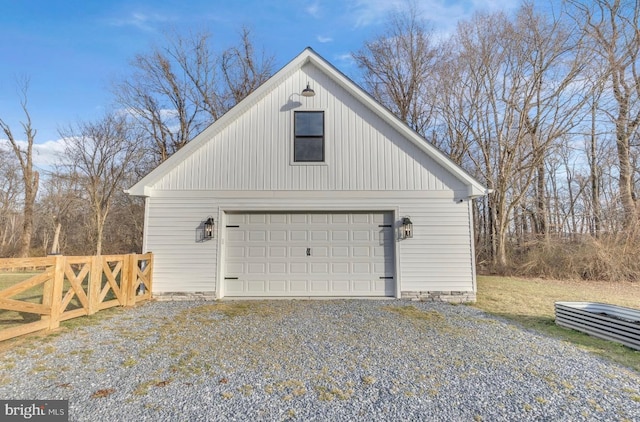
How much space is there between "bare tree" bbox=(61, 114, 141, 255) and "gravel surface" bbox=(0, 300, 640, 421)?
1637cm

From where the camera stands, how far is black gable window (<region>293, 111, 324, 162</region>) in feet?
24.4

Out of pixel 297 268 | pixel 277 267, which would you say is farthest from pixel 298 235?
pixel 277 267

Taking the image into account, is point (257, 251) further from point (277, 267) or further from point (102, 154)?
point (102, 154)

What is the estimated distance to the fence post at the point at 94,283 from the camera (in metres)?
5.51

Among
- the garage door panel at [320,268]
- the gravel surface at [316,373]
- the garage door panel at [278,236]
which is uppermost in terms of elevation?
the garage door panel at [278,236]

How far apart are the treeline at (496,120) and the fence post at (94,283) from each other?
528 inches

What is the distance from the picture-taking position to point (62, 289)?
195 inches

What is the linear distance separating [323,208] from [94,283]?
461 cm

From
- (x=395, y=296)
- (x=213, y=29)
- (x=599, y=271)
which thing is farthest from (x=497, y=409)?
(x=213, y=29)

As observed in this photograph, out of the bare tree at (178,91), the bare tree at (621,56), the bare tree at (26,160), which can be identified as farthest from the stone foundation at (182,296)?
the bare tree at (26,160)

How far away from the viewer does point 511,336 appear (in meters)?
4.51

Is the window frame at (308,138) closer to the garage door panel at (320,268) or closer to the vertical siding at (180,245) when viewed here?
the vertical siding at (180,245)

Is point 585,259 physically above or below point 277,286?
above

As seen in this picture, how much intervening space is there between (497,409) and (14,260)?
5.83 m
